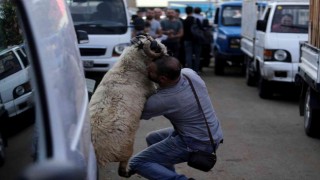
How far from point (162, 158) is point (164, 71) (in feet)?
2.37

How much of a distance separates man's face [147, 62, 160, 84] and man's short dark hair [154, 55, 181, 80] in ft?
0.07

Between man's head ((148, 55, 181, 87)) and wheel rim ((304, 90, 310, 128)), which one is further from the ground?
man's head ((148, 55, 181, 87))

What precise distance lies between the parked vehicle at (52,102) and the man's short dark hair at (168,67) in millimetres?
1322

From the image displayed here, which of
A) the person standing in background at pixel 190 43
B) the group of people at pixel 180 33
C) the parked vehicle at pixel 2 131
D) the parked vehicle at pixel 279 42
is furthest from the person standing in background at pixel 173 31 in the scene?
the parked vehicle at pixel 2 131

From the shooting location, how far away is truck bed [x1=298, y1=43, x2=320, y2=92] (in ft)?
22.1

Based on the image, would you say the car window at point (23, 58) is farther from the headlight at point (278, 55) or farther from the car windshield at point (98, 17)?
the car windshield at point (98, 17)

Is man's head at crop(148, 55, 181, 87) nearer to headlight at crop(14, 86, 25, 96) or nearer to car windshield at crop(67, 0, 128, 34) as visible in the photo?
headlight at crop(14, 86, 25, 96)

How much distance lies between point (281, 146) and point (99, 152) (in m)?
4.28

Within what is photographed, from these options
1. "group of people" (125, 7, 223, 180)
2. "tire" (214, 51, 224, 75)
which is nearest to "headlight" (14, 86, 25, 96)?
"group of people" (125, 7, 223, 180)

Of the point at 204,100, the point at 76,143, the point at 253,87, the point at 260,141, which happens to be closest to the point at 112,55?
the point at 253,87

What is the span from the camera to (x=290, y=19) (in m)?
11.0

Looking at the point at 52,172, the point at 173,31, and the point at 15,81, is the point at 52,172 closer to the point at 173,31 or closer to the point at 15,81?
the point at 15,81

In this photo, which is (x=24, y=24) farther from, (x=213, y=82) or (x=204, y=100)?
(x=213, y=82)

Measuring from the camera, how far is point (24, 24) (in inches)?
83.3
